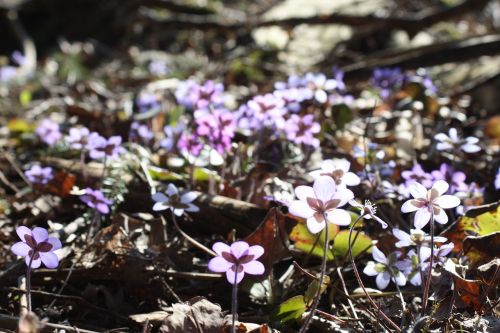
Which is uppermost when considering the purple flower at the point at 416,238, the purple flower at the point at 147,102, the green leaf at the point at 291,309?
the purple flower at the point at 147,102

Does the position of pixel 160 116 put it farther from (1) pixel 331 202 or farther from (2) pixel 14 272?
(1) pixel 331 202

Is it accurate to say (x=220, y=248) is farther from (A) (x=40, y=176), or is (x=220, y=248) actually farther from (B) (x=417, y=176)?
(A) (x=40, y=176)

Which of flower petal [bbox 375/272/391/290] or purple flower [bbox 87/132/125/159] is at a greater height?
purple flower [bbox 87/132/125/159]

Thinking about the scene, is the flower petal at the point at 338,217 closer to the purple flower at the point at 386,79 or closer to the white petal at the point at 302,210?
the white petal at the point at 302,210

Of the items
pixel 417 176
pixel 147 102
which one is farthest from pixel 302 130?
pixel 147 102

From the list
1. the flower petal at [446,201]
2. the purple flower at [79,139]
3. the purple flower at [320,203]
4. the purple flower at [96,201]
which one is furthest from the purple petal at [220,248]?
the purple flower at [79,139]

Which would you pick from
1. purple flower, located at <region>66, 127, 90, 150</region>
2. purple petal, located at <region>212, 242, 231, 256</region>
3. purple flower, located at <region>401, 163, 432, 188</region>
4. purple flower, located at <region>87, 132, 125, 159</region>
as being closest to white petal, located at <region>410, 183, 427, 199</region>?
purple petal, located at <region>212, 242, 231, 256</region>

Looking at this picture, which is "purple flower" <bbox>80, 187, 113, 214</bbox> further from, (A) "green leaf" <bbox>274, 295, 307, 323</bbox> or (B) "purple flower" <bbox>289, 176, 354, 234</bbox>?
(B) "purple flower" <bbox>289, 176, 354, 234</bbox>
